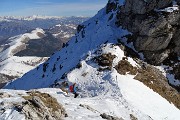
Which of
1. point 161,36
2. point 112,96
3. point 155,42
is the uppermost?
point 161,36

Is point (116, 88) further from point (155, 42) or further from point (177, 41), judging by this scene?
point (177, 41)

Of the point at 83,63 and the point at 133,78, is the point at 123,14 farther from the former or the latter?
the point at 133,78

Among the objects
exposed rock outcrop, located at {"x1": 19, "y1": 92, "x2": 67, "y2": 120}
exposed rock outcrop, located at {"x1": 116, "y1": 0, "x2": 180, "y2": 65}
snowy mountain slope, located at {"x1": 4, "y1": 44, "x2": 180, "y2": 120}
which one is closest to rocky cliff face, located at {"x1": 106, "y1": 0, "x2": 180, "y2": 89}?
exposed rock outcrop, located at {"x1": 116, "y1": 0, "x2": 180, "y2": 65}

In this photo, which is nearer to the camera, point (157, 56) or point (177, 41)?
point (157, 56)

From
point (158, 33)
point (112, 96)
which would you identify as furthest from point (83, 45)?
point (112, 96)

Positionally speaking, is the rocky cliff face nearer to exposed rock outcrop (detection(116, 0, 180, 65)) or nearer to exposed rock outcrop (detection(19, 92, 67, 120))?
exposed rock outcrop (detection(116, 0, 180, 65))

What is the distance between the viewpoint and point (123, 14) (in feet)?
282

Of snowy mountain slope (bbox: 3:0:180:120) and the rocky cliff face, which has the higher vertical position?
the rocky cliff face

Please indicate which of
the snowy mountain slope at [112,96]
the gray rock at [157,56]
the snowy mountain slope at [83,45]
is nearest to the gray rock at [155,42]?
the gray rock at [157,56]

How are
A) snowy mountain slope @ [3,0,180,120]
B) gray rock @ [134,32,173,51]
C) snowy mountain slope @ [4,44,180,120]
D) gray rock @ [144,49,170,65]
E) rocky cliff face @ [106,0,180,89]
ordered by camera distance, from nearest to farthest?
1. snowy mountain slope @ [4,44,180,120]
2. snowy mountain slope @ [3,0,180,120]
3. gray rock @ [144,49,170,65]
4. rocky cliff face @ [106,0,180,89]
5. gray rock @ [134,32,173,51]

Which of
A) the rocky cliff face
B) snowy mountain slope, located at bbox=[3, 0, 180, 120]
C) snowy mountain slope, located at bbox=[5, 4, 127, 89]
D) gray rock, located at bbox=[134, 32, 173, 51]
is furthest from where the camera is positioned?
snowy mountain slope, located at bbox=[5, 4, 127, 89]

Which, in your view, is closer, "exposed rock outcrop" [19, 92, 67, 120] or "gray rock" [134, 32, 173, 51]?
"exposed rock outcrop" [19, 92, 67, 120]

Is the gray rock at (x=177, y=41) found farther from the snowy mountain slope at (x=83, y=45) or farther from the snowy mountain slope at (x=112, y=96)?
the snowy mountain slope at (x=83, y=45)

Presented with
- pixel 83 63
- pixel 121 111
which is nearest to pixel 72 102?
pixel 121 111
